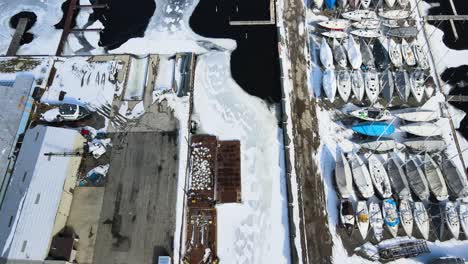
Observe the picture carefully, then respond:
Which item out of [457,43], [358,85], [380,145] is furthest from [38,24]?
[457,43]

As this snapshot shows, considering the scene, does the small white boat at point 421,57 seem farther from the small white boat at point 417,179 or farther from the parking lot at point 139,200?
the parking lot at point 139,200

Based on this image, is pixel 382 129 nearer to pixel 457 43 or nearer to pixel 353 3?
pixel 457 43

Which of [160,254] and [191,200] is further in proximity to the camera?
[191,200]

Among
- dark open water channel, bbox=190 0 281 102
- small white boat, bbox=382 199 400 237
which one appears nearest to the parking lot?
dark open water channel, bbox=190 0 281 102

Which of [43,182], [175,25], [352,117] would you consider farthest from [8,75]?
[352,117]

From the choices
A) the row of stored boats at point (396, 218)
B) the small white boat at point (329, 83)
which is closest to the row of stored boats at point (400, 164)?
the row of stored boats at point (396, 218)

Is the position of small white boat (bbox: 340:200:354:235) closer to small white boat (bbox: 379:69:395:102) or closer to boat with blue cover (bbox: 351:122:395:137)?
boat with blue cover (bbox: 351:122:395:137)

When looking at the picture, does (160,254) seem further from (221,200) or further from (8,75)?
(8,75)
